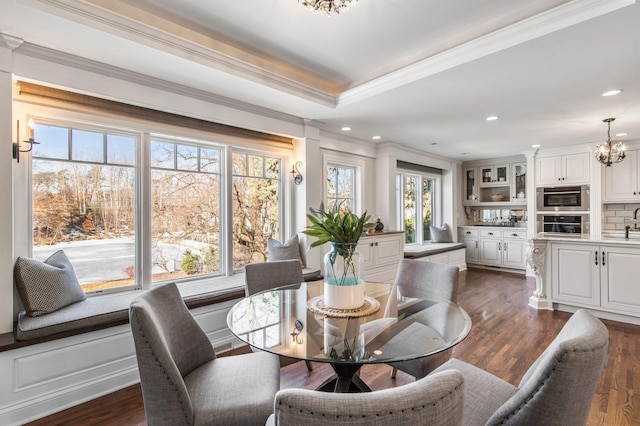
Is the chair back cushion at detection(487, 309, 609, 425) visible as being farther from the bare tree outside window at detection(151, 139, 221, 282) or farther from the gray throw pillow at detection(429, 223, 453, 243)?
the gray throw pillow at detection(429, 223, 453, 243)

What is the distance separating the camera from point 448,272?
7.41 ft

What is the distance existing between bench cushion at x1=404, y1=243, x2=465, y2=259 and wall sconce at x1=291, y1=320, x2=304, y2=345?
154 inches

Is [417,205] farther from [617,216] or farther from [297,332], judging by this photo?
[297,332]

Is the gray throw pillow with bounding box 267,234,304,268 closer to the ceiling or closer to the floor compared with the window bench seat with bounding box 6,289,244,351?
closer to the ceiling

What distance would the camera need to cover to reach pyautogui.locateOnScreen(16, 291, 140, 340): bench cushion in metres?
1.93

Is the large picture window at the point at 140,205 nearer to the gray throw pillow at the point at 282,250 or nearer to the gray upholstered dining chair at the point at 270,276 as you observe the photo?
the gray throw pillow at the point at 282,250

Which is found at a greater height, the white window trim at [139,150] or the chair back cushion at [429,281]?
the white window trim at [139,150]

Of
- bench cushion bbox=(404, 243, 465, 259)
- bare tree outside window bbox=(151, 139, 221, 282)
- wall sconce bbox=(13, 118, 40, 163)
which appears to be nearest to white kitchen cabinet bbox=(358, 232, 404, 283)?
bench cushion bbox=(404, 243, 465, 259)

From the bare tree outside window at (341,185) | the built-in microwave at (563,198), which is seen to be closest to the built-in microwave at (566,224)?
the built-in microwave at (563,198)

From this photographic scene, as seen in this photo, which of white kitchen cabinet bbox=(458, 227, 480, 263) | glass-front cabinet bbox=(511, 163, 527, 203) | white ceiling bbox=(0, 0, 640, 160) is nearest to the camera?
white ceiling bbox=(0, 0, 640, 160)

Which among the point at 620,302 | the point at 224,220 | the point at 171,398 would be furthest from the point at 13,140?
the point at 620,302

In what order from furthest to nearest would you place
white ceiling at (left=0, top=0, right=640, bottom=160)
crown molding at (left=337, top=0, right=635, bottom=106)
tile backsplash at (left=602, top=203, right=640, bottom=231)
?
tile backsplash at (left=602, top=203, right=640, bottom=231) < white ceiling at (left=0, top=0, right=640, bottom=160) < crown molding at (left=337, top=0, right=635, bottom=106)

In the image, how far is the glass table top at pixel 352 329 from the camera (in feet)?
4.34

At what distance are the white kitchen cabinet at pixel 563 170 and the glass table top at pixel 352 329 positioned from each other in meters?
5.21
